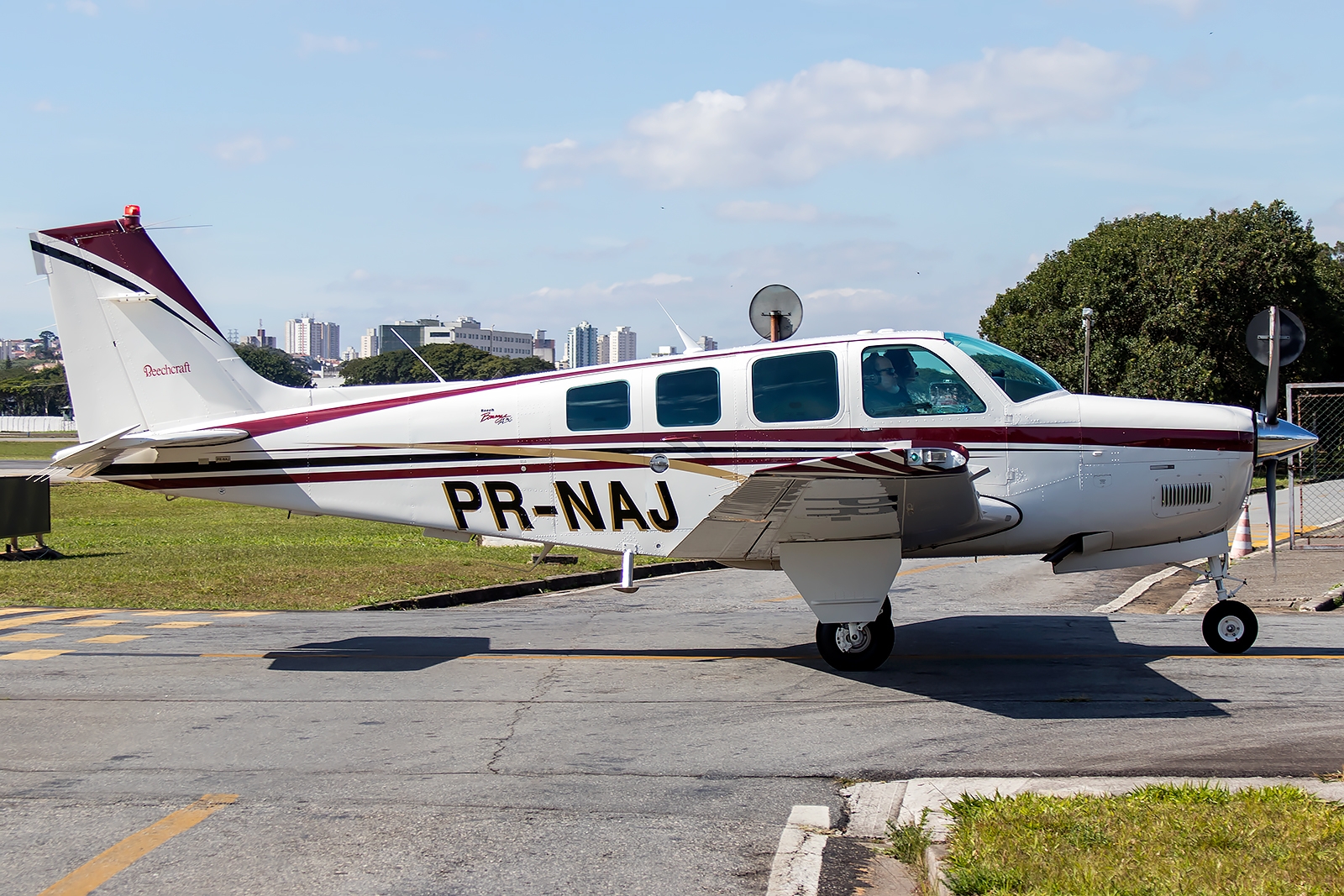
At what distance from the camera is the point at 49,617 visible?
11.6m

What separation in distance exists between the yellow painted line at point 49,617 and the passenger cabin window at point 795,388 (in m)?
7.99

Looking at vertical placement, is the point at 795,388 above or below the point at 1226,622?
above

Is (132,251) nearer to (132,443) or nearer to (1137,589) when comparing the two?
→ (132,443)

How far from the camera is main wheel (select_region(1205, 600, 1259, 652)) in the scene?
9.02 metres

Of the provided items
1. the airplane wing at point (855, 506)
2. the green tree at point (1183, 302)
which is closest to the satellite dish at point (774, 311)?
the airplane wing at point (855, 506)

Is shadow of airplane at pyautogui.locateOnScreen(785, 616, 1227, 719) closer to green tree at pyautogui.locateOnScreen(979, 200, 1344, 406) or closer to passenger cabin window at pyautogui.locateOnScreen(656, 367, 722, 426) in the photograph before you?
passenger cabin window at pyautogui.locateOnScreen(656, 367, 722, 426)

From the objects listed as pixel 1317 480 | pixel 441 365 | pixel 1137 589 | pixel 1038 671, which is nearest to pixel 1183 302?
pixel 1317 480

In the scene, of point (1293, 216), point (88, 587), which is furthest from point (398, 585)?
point (1293, 216)

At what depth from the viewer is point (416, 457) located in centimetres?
948

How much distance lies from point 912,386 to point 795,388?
95 centimetres

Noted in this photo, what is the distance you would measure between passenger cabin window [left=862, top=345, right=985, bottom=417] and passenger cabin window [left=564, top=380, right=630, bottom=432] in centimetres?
203

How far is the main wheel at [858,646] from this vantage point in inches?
344

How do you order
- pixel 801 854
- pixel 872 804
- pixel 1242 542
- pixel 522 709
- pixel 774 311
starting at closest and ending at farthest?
pixel 801 854
pixel 872 804
pixel 522 709
pixel 774 311
pixel 1242 542

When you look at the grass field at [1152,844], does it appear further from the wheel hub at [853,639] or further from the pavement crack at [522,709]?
the wheel hub at [853,639]
